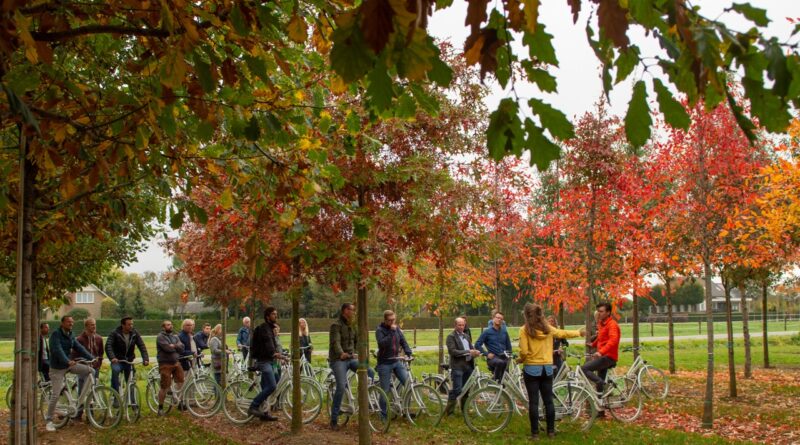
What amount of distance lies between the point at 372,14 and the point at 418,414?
417 inches

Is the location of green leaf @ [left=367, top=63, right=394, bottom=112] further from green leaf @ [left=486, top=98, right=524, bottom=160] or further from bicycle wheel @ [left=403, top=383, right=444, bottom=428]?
bicycle wheel @ [left=403, top=383, right=444, bottom=428]

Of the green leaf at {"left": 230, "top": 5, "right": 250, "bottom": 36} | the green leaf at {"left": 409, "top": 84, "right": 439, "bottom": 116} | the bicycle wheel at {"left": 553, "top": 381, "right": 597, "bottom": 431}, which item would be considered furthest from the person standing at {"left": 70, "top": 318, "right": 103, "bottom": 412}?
the green leaf at {"left": 409, "top": 84, "right": 439, "bottom": 116}

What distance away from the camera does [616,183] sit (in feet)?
41.2

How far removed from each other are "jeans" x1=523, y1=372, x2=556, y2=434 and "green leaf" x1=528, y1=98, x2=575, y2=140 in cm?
792

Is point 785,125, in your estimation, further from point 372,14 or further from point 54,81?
point 54,81

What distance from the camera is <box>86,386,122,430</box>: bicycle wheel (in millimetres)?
12234

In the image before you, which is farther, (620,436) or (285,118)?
(620,436)

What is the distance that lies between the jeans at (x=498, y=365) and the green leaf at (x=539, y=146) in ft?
33.2

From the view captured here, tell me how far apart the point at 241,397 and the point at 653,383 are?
768 cm

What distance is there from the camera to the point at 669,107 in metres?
2.28

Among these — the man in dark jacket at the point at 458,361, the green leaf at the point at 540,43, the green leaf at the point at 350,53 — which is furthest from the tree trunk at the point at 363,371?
the green leaf at the point at 350,53

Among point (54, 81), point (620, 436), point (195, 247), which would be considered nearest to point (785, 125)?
point (54, 81)

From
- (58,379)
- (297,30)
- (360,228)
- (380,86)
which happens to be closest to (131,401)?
(58,379)

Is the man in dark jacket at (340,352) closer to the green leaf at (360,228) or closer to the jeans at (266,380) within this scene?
the jeans at (266,380)
